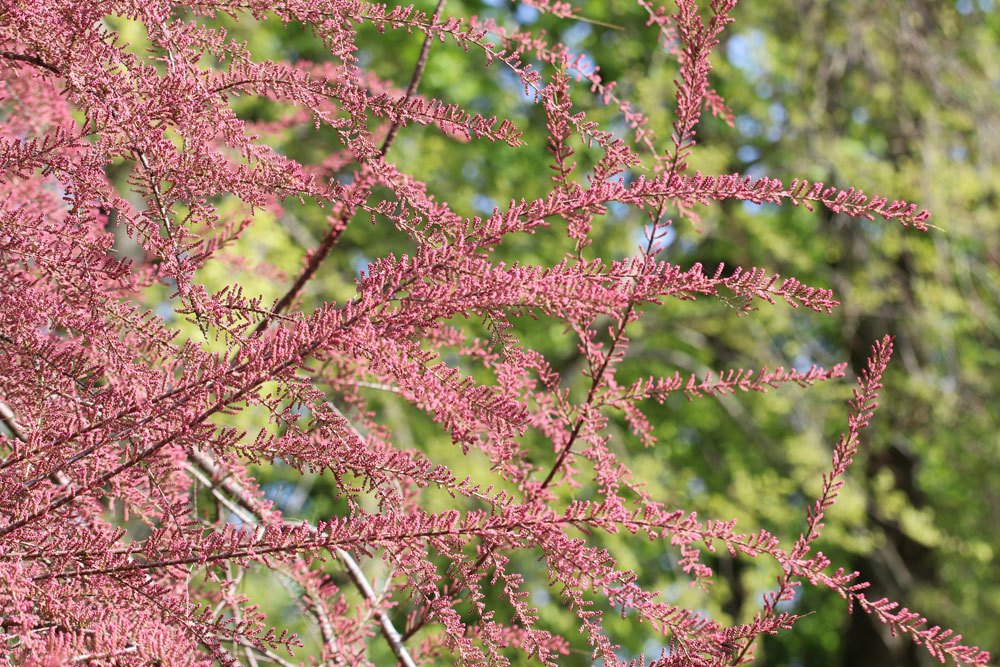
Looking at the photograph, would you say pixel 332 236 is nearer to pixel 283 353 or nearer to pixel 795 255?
pixel 283 353

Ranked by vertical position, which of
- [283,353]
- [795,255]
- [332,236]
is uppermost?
[283,353]

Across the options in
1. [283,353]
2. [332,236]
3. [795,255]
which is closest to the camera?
[283,353]

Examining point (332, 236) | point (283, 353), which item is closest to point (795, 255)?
point (332, 236)

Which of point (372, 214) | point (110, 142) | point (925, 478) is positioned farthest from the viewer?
point (925, 478)

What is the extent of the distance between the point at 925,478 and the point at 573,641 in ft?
12.6

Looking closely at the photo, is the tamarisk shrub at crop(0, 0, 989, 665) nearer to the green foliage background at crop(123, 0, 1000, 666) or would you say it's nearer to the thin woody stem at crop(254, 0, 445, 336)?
the thin woody stem at crop(254, 0, 445, 336)

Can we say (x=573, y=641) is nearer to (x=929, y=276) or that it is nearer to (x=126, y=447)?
(x=929, y=276)

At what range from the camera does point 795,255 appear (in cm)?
1061

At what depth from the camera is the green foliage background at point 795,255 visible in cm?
812

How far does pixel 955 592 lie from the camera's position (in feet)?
33.1

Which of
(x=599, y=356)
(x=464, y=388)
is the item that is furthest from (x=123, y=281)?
(x=599, y=356)

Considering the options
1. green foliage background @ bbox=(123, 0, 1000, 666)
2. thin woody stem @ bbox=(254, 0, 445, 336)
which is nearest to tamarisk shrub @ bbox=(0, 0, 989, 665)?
thin woody stem @ bbox=(254, 0, 445, 336)

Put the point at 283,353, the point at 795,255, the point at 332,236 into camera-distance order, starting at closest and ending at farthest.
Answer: the point at 283,353
the point at 332,236
the point at 795,255

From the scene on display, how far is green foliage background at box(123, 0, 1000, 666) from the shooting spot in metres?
8.12
